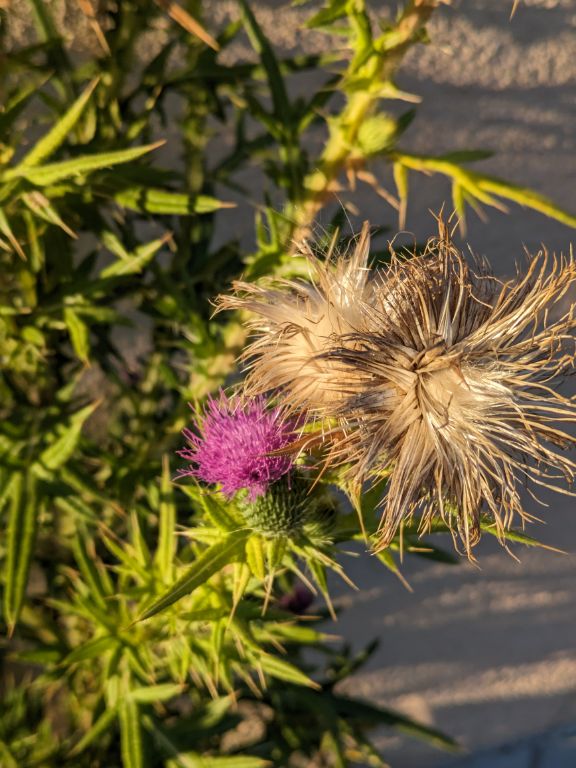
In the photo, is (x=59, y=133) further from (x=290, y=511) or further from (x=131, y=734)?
(x=131, y=734)

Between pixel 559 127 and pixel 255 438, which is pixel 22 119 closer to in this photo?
pixel 255 438

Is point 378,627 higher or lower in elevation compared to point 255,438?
lower

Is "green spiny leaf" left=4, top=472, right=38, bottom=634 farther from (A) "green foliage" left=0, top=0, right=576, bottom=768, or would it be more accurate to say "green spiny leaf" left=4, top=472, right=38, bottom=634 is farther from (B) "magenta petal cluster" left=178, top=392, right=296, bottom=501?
(B) "magenta petal cluster" left=178, top=392, right=296, bottom=501

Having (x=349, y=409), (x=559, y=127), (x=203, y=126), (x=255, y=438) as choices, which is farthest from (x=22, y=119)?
(x=559, y=127)

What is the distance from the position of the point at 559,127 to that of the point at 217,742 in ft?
5.46

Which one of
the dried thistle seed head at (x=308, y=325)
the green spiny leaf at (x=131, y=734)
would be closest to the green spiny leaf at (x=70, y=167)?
the dried thistle seed head at (x=308, y=325)

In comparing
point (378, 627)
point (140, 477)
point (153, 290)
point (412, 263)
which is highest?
point (412, 263)

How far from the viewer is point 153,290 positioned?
1.42 meters

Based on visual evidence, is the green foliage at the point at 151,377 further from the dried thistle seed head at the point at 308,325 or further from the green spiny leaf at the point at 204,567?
the dried thistle seed head at the point at 308,325

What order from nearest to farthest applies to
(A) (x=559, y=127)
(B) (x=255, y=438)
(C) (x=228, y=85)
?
(B) (x=255, y=438), (C) (x=228, y=85), (A) (x=559, y=127)

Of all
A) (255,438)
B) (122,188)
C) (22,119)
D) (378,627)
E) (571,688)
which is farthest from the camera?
(571,688)

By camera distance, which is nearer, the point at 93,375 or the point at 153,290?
the point at 153,290

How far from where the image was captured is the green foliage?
101 cm

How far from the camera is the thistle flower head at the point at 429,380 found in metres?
0.77
